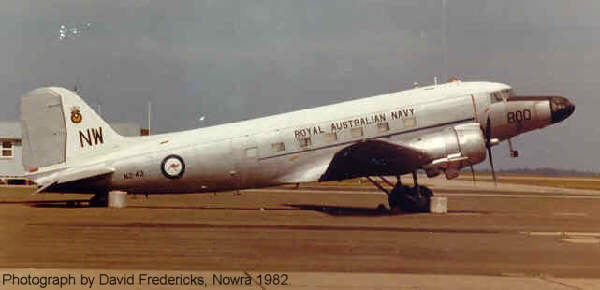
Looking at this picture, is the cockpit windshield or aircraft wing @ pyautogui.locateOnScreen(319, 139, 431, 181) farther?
the cockpit windshield

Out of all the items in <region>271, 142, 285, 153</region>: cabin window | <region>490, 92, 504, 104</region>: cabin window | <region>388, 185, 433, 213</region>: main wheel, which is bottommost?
<region>388, 185, 433, 213</region>: main wheel

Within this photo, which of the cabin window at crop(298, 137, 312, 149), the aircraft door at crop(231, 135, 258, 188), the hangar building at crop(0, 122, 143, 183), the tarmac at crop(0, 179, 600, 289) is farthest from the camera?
the hangar building at crop(0, 122, 143, 183)

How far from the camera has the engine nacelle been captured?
68.1 ft

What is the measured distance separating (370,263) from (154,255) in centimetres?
387

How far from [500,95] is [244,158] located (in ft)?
30.4

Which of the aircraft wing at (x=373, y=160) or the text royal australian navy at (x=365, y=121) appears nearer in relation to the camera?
the aircraft wing at (x=373, y=160)

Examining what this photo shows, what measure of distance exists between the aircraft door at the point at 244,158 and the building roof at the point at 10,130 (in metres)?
28.1

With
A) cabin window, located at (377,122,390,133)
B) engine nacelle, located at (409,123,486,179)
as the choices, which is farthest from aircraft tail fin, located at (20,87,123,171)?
engine nacelle, located at (409,123,486,179)

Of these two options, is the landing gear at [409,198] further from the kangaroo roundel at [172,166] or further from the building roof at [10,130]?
the building roof at [10,130]

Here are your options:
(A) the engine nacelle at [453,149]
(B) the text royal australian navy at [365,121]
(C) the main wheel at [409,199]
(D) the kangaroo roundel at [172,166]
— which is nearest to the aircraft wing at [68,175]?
(D) the kangaroo roundel at [172,166]

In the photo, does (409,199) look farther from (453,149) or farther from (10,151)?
(10,151)

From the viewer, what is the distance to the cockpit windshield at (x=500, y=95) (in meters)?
22.4

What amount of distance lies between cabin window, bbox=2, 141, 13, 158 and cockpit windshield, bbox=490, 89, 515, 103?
33.6 meters

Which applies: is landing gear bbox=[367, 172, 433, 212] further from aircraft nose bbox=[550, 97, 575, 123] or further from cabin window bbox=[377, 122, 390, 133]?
aircraft nose bbox=[550, 97, 575, 123]
